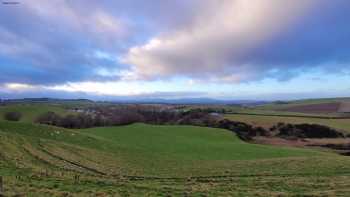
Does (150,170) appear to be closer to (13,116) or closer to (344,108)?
(13,116)

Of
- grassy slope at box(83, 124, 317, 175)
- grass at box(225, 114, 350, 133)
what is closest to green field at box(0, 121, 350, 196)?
grassy slope at box(83, 124, 317, 175)

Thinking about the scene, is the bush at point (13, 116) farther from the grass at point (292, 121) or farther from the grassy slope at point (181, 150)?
the grass at point (292, 121)

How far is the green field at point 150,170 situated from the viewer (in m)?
18.1

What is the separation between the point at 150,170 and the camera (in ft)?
101

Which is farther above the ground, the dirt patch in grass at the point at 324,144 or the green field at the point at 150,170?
the green field at the point at 150,170

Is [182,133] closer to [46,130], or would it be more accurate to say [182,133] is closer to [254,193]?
[46,130]

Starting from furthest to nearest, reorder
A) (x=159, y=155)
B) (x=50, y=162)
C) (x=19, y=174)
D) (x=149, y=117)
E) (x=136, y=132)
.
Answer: (x=149, y=117) → (x=136, y=132) → (x=159, y=155) → (x=50, y=162) → (x=19, y=174)

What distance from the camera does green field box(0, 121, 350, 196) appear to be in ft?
59.4

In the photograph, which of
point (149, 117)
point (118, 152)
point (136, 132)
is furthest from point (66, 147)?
point (149, 117)

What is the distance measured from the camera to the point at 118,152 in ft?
141

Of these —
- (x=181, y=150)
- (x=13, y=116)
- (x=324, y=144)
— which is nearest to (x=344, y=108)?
(x=324, y=144)

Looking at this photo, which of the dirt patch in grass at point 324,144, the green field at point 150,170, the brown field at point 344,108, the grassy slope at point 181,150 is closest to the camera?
the green field at point 150,170

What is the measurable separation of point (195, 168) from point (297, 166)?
29.4 ft

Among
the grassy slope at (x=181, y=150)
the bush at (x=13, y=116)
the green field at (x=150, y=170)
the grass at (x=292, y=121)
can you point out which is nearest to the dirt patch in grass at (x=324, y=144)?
the grassy slope at (x=181, y=150)
